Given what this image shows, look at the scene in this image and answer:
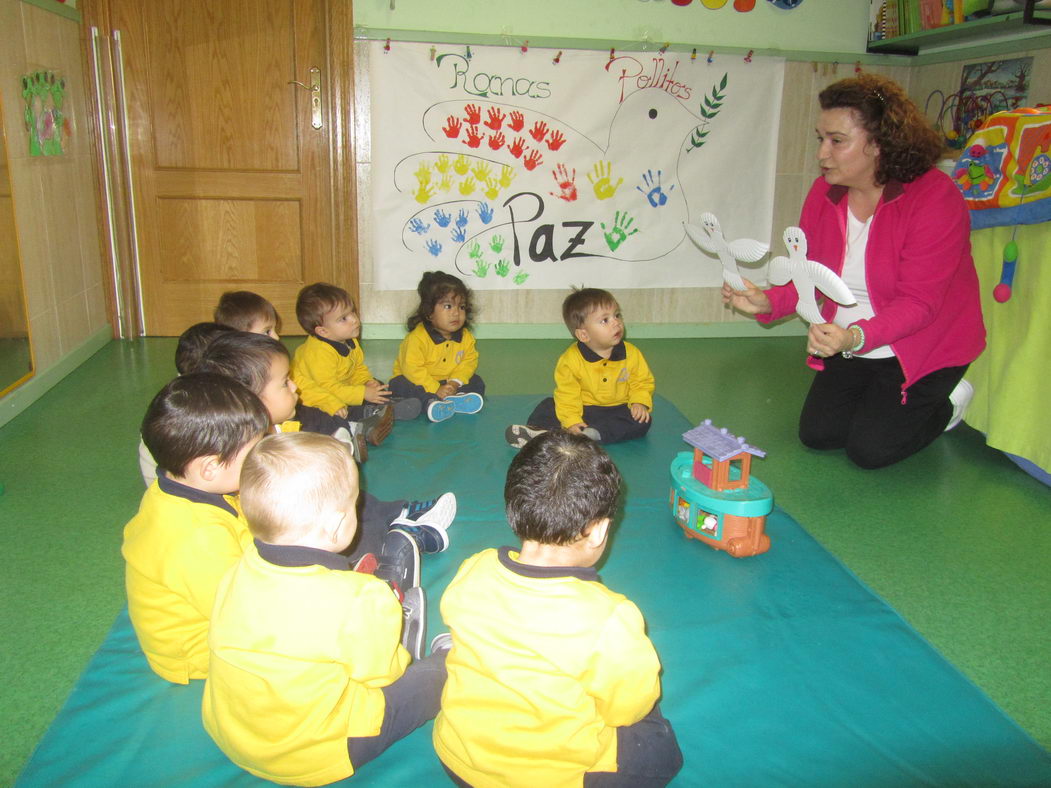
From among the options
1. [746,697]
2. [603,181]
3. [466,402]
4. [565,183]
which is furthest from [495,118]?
[746,697]

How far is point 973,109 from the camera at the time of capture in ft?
14.1

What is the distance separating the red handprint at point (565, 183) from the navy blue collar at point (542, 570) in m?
3.83

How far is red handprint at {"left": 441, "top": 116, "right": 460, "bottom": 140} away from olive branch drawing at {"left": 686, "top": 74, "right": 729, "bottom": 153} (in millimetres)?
1365

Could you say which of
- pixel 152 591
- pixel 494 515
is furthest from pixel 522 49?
pixel 152 591

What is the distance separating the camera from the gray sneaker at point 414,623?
1.75 meters

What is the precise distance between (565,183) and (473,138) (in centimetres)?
59

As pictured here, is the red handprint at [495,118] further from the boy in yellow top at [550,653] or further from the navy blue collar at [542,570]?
the navy blue collar at [542,570]

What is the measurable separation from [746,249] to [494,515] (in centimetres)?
129

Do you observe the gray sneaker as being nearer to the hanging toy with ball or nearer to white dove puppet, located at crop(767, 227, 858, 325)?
white dove puppet, located at crop(767, 227, 858, 325)

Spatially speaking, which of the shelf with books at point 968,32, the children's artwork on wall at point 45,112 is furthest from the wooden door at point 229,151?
the shelf with books at point 968,32

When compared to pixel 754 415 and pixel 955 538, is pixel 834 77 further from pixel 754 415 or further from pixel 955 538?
pixel 955 538

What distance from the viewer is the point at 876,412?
3.04 meters

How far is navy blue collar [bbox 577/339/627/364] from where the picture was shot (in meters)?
3.14

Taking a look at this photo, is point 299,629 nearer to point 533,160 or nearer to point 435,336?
point 435,336
